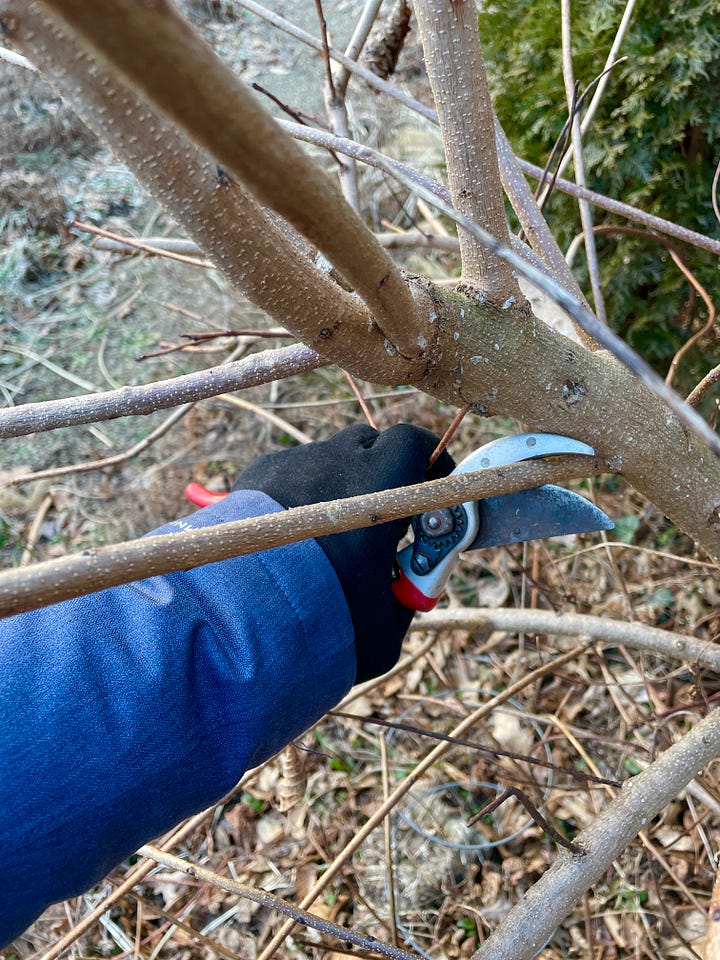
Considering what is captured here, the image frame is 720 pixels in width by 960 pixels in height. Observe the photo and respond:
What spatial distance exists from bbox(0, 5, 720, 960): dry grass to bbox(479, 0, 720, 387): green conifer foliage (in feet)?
1.68

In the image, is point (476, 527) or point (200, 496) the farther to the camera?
point (200, 496)

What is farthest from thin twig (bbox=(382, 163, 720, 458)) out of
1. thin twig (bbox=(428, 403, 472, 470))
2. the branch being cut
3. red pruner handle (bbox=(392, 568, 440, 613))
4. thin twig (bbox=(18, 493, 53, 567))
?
thin twig (bbox=(18, 493, 53, 567))

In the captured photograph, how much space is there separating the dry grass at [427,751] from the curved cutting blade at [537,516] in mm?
310

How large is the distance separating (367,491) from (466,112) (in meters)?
0.47

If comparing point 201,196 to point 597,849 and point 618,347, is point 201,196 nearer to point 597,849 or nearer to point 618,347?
point 618,347

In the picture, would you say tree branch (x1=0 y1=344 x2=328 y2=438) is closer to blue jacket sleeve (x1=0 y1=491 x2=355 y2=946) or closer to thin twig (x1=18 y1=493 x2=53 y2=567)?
blue jacket sleeve (x1=0 y1=491 x2=355 y2=946)

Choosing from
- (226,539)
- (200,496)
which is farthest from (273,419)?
(226,539)

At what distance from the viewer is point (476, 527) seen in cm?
102

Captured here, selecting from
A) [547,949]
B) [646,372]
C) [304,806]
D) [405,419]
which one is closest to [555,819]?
[547,949]

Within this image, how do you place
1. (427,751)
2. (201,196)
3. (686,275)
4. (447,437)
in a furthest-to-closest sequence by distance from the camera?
1. (427,751)
2. (686,275)
3. (447,437)
4. (201,196)

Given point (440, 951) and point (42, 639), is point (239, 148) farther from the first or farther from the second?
point (440, 951)

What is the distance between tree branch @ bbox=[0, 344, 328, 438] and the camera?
0.75 meters

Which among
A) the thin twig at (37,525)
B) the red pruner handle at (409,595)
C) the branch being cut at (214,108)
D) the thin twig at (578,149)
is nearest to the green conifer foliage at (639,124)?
the thin twig at (578,149)

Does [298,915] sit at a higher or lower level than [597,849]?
lower
